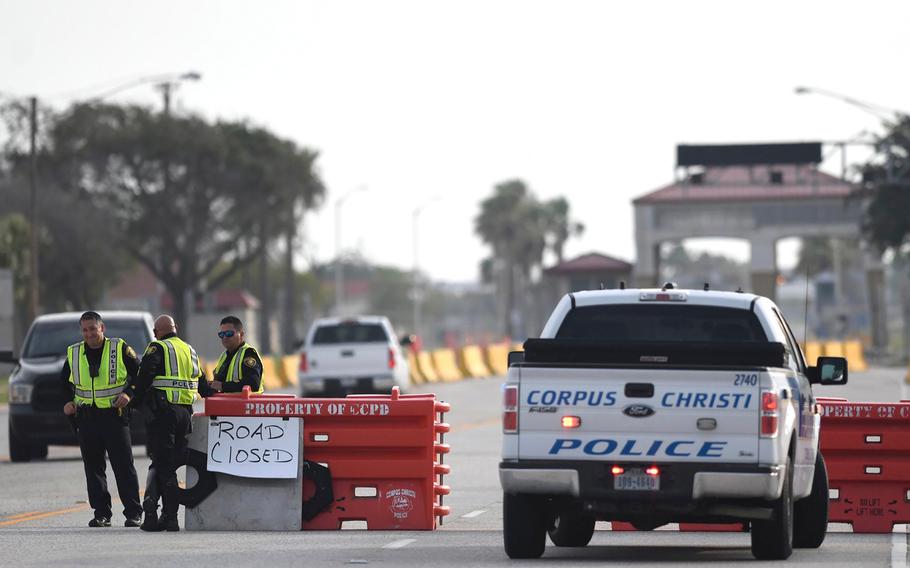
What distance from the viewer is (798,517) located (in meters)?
13.7

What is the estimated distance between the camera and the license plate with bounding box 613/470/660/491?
11836 millimetres

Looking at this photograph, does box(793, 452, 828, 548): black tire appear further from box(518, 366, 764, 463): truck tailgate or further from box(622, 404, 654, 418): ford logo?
box(622, 404, 654, 418): ford logo

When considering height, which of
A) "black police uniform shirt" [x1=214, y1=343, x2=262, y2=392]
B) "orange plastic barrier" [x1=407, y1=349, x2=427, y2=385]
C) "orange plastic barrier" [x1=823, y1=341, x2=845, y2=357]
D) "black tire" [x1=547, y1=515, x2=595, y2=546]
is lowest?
"black tire" [x1=547, y1=515, x2=595, y2=546]

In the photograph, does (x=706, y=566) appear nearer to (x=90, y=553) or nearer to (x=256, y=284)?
(x=90, y=553)

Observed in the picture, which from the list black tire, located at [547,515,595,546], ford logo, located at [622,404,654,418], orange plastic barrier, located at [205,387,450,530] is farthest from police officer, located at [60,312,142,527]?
ford logo, located at [622,404,654,418]

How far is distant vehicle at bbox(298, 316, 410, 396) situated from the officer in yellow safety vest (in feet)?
69.1

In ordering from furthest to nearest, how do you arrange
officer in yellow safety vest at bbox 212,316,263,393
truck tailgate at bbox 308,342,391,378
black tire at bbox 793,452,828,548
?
truck tailgate at bbox 308,342,391,378, officer in yellow safety vest at bbox 212,316,263,393, black tire at bbox 793,452,828,548

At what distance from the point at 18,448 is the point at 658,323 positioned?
44.6 ft

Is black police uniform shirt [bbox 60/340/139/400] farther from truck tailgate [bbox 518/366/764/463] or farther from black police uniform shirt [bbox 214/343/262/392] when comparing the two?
truck tailgate [bbox 518/366/764/463]

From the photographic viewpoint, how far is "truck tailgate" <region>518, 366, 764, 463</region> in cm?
1173

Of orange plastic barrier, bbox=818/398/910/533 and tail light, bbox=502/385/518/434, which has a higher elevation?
tail light, bbox=502/385/518/434

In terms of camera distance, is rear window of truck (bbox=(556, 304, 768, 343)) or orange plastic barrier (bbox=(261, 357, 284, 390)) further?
orange plastic barrier (bbox=(261, 357, 284, 390))

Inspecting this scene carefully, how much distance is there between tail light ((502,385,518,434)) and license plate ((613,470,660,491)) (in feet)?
2.28

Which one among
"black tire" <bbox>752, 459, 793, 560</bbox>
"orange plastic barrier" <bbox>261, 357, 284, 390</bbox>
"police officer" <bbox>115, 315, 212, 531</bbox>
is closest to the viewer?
"black tire" <bbox>752, 459, 793, 560</bbox>
